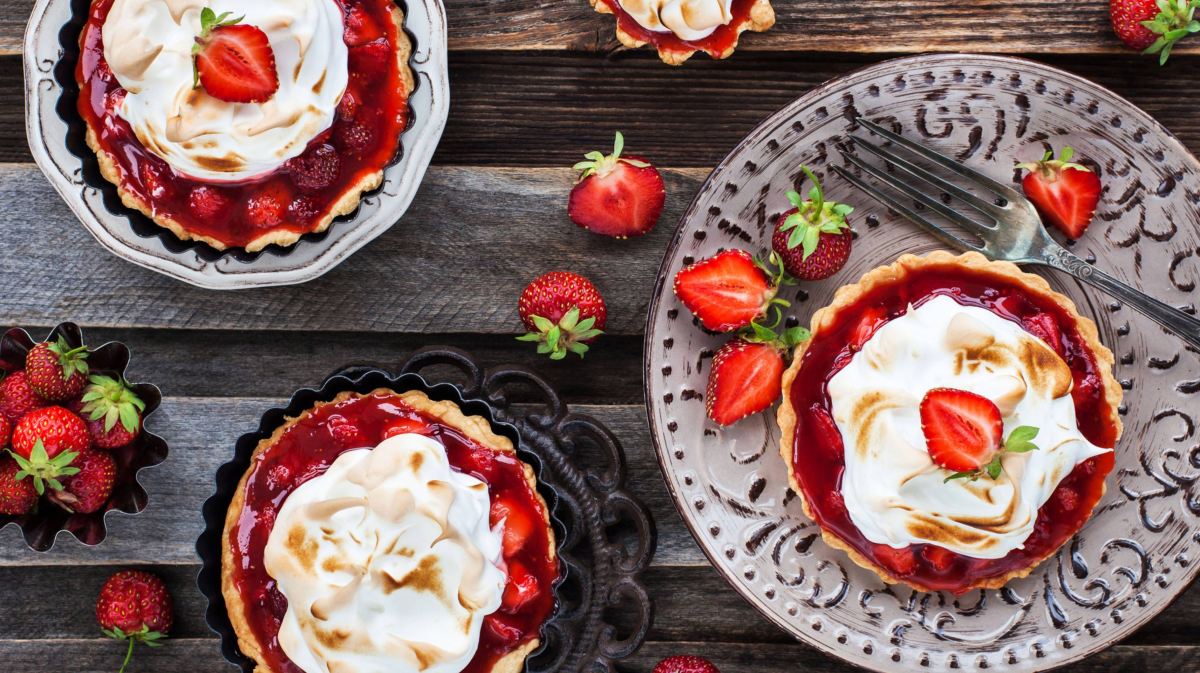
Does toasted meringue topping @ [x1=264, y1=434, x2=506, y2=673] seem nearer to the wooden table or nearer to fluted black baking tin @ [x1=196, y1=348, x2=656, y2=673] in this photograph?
fluted black baking tin @ [x1=196, y1=348, x2=656, y2=673]

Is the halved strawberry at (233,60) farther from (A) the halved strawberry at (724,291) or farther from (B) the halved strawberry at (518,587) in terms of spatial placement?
(B) the halved strawberry at (518,587)

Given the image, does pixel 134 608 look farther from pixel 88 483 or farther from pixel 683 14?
pixel 683 14

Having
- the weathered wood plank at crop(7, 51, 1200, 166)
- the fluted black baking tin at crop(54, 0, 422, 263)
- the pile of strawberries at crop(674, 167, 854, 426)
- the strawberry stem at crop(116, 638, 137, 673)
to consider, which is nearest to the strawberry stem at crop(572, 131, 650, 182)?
the weathered wood plank at crop(7, 51, 1200, 166)

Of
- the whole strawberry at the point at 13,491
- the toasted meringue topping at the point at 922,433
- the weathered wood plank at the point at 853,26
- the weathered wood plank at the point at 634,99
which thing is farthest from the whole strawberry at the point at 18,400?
the toasted meringue topping at the point at 922,433

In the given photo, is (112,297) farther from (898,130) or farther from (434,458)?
(898,130)

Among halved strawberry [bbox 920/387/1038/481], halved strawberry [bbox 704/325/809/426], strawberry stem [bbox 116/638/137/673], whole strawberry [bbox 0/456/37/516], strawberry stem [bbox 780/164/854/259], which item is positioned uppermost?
strawberry stem [bbox 780/164/854/259]

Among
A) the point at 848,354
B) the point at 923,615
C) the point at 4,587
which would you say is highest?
the point at 848,354

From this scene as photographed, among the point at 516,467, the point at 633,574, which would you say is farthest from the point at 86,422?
the point at 633,574
